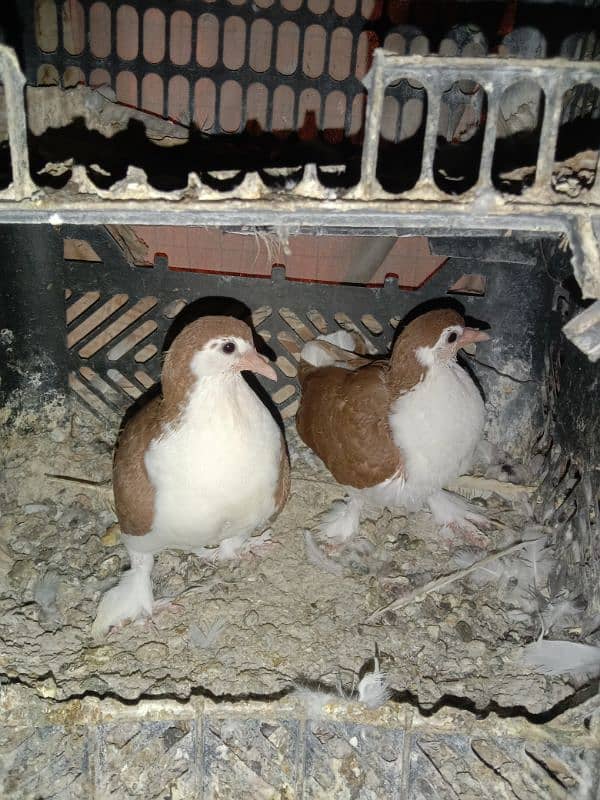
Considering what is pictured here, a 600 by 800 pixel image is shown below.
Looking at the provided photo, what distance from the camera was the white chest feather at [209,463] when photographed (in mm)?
2029

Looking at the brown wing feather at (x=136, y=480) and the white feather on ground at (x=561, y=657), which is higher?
the brown wing feather at (x=136, y=480)

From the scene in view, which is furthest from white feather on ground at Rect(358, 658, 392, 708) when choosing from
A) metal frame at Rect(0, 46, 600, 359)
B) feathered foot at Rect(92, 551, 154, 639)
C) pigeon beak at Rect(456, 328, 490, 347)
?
metal frame at Rect(0, 46, 600, 359)

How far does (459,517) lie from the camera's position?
2.63 metres

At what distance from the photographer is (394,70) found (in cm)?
120

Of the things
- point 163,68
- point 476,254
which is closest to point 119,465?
point 476,254

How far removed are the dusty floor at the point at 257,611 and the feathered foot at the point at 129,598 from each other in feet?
0.14

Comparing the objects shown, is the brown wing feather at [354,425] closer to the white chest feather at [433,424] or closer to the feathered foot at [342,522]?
the white chest feather at [433,424]

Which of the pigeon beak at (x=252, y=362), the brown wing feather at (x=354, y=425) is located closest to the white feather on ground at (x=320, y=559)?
the brown wing feather at (x=354, y=425)

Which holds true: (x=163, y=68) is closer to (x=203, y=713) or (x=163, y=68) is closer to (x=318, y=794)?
(x=203, y=713)

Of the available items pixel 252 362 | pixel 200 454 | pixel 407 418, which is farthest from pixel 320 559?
pixel 252 362

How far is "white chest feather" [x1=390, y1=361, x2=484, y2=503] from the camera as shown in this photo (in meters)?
2.32

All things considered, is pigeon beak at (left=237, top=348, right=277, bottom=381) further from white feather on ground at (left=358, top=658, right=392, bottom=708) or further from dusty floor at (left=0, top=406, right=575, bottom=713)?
white feather on ground at (left=358, top=658, right=392, bottom=708)

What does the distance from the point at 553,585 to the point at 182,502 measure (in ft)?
4.01

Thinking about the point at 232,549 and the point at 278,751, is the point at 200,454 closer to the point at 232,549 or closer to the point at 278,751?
the point at 232,549
